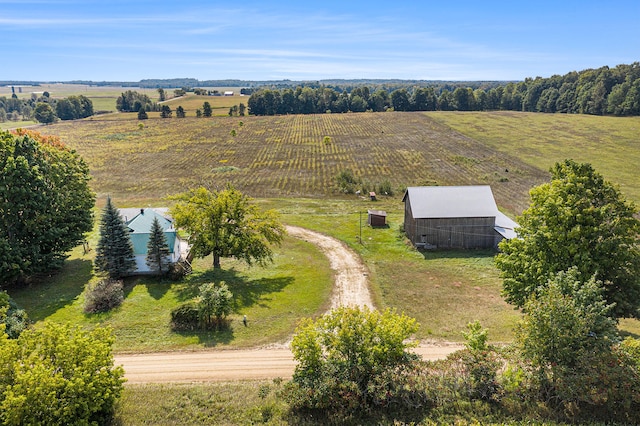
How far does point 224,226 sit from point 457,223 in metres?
22.9

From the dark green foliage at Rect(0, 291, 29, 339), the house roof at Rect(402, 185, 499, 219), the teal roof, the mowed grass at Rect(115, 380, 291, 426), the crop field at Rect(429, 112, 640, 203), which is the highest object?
the crop field at Rect(429, 112, 640, 203)

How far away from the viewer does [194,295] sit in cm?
3105

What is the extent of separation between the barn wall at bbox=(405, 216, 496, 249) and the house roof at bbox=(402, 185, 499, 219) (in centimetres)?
62

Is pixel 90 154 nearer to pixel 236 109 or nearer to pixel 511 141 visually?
pixel 236 109

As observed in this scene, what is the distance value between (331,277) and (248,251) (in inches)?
291

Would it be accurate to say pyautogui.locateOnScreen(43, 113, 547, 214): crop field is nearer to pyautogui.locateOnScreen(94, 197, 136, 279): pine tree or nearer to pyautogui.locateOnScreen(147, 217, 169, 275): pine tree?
pyautogui.locateOnScreen(147, 217, 169, 275): pine tree

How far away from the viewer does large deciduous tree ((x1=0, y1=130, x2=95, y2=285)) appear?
31.2 metres

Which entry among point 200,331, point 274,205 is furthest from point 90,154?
point 200,331

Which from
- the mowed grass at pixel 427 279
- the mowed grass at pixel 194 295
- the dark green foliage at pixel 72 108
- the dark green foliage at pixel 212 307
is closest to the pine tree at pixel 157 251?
the mowed grass at pixel 194 295

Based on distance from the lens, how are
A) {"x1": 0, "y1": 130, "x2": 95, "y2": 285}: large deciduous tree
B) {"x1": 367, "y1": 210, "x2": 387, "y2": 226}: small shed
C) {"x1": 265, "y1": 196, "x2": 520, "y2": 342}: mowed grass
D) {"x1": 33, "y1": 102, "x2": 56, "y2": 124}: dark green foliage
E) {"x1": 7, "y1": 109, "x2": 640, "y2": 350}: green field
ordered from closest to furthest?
{"x1": 265, "y1": 196, "x2": 520, "y2": 342}: mowed grass < {"x1": 7, "y1": 109, "x2": 640, "y2": 350}: green field < {"x1": 0, "y1": 130, "x2": 95, "y2": 285}: large deciduous tree < {"x1": 367, "y1": 210, "x2": 387, "y2": 226}: small shed < {"x1": 33, "y1": 102, "x2": 56, "y2": 124}: dark green foliage

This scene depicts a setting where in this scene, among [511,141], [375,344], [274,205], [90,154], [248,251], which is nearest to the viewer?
[375,344]

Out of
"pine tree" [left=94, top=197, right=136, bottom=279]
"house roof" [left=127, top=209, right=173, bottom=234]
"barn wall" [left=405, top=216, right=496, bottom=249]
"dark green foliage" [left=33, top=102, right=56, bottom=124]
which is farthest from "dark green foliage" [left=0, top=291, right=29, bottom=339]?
"dark green foliage" [left=33, top=102, right=56, bottom=124]

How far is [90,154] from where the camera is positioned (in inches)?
3846

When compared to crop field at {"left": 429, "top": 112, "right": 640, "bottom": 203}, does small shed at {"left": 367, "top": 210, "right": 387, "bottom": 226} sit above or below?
below
